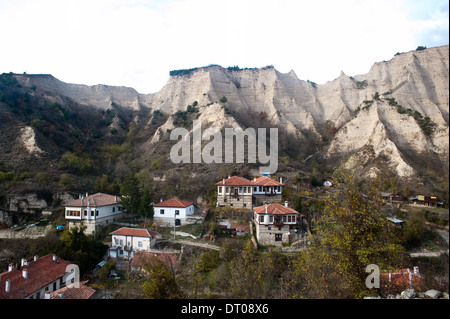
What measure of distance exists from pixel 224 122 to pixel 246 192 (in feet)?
60.6

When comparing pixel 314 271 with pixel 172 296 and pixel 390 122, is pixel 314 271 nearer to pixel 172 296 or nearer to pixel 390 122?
pixel 172 296

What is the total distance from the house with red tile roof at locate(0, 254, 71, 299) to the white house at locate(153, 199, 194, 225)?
8.44 meters

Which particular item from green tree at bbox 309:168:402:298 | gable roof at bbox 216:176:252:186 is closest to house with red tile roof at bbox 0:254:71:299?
green tree at bbox 309:168:402:298

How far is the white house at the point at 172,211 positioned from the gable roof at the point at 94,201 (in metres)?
4.48

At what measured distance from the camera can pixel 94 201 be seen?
21281mm

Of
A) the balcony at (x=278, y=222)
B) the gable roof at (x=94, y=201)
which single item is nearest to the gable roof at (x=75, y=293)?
the gable roof at (x=94, y=201)

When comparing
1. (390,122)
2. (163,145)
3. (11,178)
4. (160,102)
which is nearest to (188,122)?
(163,145)

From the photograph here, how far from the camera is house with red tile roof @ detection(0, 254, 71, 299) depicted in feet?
37.1

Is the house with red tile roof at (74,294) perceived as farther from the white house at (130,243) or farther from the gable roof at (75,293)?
the white house at (130,243)

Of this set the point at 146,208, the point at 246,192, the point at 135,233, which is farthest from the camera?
the point at 246,192

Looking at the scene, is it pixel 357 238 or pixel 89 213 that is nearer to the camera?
pixel 357 238

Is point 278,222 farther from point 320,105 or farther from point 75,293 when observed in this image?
point 320,105

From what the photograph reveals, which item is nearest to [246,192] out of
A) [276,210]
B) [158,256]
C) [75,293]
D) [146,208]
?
[276,210]

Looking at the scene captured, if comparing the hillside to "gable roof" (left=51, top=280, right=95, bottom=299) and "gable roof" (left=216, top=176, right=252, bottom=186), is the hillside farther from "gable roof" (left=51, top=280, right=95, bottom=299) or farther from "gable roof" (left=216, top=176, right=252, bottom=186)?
"gable roof" (left=51, top=280, right=95, bottom=299)
